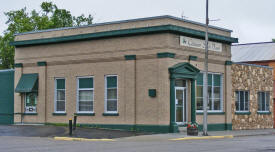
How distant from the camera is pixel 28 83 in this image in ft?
105

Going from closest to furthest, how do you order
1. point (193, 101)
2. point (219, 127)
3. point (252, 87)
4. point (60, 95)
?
1. point (193, 101)
2. point (60, 95)
3. point (219, 127)
4. point (252, 87)

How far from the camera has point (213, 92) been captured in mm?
31406

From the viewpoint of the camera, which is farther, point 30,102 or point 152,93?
point 30,102

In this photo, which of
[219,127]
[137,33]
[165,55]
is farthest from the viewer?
[219,127]

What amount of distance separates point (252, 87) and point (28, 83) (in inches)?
597

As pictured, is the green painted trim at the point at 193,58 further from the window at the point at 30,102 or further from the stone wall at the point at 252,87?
the window at the point at 30,102

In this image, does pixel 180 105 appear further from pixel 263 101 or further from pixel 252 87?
pixel 263 101

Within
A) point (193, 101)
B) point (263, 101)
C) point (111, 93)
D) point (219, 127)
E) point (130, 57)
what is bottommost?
point (219, 127)

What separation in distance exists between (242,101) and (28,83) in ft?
46.4

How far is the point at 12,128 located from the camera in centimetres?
2861

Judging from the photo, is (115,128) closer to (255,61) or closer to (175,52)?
(175,52)

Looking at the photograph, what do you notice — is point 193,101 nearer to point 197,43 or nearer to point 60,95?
point 197,43

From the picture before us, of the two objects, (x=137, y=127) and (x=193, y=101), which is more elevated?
(x=193, y=101)

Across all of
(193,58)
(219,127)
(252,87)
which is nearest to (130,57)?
(193,58)
